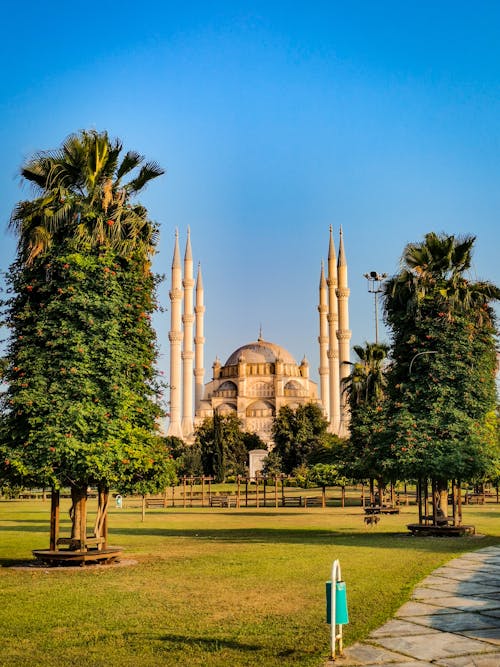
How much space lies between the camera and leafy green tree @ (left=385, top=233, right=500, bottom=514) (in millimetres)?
19969

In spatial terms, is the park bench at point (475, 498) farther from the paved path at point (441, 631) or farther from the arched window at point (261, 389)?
the arched window at point (261, 389)

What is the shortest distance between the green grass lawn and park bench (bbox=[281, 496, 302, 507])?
86.2 feet

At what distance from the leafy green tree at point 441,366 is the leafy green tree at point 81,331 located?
7848 millimetres

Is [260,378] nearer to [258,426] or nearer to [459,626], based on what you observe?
[258,426]

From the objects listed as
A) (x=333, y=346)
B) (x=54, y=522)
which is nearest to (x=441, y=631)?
(x=54, y=522)

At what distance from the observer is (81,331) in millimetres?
14953

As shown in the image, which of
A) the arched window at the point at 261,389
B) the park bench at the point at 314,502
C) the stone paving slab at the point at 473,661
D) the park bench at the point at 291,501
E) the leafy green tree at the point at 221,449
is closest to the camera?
the stone paving slab at the point at 473,661

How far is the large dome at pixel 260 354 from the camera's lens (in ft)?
415

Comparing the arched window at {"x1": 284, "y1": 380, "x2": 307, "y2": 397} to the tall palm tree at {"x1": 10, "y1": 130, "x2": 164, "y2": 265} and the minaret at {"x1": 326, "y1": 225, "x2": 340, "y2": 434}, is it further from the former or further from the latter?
the tall palm tree at {"x1": 10, "y1": 130, "x2": 164, "y2": 265}

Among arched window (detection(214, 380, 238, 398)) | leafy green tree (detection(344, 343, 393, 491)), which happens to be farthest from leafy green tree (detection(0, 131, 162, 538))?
arched window (detection(214, 380, 238, 398))

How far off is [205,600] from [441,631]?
11.5 ft

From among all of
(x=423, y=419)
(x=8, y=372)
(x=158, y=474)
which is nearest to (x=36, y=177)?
(x=8, y=372)

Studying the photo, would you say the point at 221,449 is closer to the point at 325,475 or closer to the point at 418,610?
the point at 325,475

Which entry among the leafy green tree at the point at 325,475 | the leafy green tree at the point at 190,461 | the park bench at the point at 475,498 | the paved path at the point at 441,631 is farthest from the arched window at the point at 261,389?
the paved path at the point at 441,631
